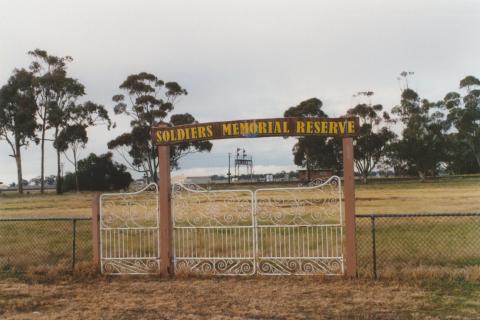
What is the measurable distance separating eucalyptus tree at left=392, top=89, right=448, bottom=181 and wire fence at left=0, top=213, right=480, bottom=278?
46.9 metres

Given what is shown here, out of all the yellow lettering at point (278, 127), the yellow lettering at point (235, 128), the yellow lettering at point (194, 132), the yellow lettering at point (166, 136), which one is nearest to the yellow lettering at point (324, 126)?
the yellow lettering at point (278, 127)

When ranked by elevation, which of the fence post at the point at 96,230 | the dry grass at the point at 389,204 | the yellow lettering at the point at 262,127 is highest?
the yellow lettering at the point at 262,127

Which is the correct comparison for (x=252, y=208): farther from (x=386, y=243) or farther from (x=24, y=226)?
(x=24, y=226)

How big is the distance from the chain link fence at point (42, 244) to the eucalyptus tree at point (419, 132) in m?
51.2

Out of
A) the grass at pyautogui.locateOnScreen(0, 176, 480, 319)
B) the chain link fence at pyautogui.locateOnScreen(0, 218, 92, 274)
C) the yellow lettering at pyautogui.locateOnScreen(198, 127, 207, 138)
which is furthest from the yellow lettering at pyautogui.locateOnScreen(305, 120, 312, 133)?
the chain link fence at pyautogui.locateOnScreen(0, 218, 92, 274)

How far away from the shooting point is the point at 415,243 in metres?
12.1

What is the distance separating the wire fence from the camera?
9.50m

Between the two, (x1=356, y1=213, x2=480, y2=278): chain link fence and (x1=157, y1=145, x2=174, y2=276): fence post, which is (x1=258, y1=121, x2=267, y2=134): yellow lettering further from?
(x1=356, y1=213, x2=480, y2=278): chain link fence

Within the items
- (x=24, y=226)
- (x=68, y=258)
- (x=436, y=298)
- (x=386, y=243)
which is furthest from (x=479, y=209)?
(x=24, y=226)

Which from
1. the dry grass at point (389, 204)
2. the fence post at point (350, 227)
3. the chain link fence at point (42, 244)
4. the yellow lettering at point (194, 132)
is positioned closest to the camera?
the fence post at point (350, 227)

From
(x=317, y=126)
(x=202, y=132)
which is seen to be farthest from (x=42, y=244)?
(x=317, y=126)

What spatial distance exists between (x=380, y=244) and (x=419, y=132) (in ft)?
175

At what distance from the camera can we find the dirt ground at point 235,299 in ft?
20.9

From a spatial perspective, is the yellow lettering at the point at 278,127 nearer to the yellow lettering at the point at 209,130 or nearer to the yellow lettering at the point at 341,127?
the yellow lettering at the point at 341,127
